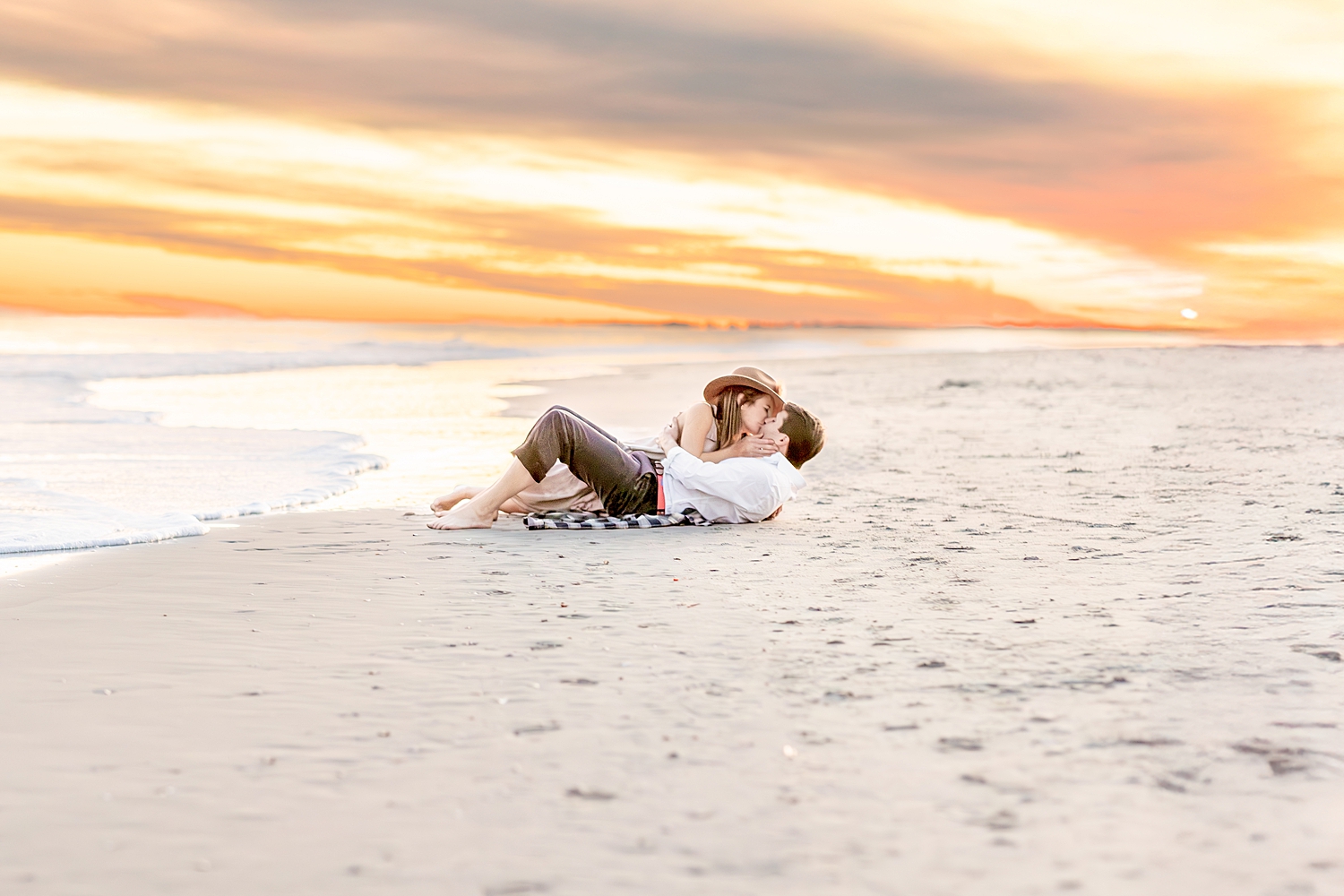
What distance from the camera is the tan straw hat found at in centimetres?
717

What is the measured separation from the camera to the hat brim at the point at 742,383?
7172mm

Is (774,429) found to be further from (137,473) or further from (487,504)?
(137,473)

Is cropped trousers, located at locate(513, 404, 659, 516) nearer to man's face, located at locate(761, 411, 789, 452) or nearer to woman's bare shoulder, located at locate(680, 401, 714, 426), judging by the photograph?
woman's bare shoulder, located at locate(680, 401, 714, 426)

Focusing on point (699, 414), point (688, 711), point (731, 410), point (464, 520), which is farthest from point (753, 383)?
point (688, 711)

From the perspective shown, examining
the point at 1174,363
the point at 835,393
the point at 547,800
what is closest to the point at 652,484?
the point at 547,800

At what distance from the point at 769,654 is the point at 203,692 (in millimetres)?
1903

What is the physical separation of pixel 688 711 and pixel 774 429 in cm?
398

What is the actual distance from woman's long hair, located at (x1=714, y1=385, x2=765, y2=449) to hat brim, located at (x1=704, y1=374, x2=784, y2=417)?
0.14 ft

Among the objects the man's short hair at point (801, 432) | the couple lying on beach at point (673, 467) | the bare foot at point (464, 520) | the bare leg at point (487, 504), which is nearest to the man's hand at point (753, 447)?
the couple lying on beach at point (673, 467)

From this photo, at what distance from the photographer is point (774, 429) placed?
7418mm

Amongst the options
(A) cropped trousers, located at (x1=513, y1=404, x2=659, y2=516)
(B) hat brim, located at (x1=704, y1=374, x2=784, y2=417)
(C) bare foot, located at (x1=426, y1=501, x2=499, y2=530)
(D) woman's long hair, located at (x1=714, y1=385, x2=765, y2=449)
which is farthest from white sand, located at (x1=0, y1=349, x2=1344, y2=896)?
(B) hat brim, located at (x1=704, y1=374, x2=784, y2=417)

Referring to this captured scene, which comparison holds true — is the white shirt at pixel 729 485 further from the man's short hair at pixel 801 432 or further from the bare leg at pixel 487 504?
the bare leg at pixel 487 504

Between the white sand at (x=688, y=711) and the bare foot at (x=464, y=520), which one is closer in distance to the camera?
the white sand at (x=688, y=711)

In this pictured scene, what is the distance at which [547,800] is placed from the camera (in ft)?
9.56
